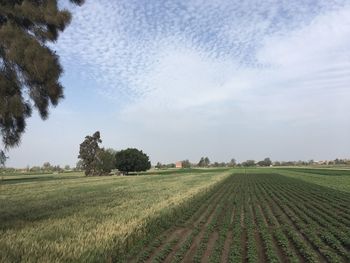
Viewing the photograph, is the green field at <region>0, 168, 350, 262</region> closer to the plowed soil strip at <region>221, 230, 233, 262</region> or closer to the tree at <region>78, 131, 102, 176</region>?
the plowed soil strip at <region>221, 230, 233, 262</region>

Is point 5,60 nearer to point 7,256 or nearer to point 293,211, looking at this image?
point 7,256

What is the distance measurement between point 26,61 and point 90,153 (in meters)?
117

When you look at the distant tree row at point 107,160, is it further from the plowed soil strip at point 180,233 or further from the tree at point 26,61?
the tree at point 26,61

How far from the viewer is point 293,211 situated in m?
24.4

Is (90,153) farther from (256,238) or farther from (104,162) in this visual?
(256,238)

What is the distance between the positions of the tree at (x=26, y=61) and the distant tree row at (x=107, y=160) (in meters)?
110

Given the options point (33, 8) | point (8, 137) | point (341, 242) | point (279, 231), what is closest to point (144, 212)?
point (279, 231)

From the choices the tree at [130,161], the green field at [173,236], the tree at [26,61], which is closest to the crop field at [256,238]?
the green field at [173,236]

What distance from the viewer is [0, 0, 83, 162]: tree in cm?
1385

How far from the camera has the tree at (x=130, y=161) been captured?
409ft

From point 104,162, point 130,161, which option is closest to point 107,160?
point 104,162

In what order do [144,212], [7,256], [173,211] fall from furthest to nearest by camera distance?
1. [173,211]
2. [144,212]
3. [7,256]

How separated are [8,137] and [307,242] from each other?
454 inches

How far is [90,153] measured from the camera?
128875 mm
